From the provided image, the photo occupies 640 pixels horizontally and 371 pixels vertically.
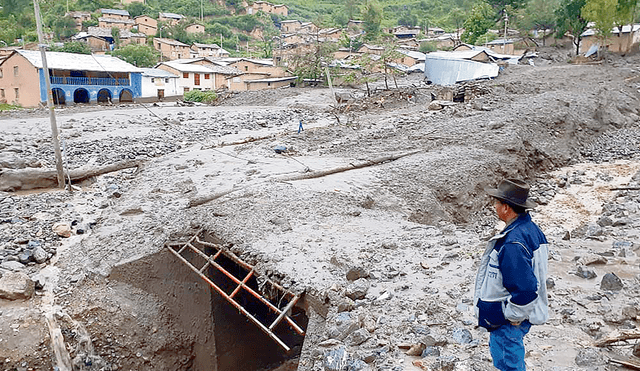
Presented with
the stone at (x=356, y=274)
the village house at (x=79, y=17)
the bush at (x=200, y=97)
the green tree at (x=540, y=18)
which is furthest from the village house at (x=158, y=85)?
the stone at (x=356, y=274)

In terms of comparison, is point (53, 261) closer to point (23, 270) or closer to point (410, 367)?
point (23, 270)

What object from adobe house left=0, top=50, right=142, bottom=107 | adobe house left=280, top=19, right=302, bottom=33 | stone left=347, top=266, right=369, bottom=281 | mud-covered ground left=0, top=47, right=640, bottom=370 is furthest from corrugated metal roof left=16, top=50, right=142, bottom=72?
adobe house left=280, top=19, right=302, bottom=33

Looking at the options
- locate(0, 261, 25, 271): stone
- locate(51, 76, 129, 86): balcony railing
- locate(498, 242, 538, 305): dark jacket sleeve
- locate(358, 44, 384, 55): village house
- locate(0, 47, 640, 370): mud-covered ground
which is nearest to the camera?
locate(498, 242, 538, 305): dark jacket sleeve

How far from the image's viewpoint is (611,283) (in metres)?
5.21

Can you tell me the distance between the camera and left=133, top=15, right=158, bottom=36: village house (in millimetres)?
60531

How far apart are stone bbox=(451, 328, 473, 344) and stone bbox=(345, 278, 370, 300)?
47.2 inches

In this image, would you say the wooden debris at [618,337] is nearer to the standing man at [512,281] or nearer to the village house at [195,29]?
the standing man at [512,281]

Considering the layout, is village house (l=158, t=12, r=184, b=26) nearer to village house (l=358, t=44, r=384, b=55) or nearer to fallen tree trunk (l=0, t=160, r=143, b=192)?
village house (l=358, t=44, r=384, b=55)

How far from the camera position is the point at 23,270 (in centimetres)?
754

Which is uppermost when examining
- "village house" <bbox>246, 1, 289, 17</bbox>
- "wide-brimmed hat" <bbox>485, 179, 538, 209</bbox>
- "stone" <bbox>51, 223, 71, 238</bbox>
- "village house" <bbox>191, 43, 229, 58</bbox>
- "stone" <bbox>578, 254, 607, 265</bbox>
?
"village house" <bbox>246, 1, 289, 17</bbox>

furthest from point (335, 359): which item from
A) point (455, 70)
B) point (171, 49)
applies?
point (171, 49)

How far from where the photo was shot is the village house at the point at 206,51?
5534 cm

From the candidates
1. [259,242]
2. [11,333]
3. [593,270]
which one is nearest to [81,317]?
[11,333]

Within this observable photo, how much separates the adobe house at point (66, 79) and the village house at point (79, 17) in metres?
30.4
